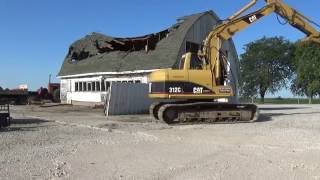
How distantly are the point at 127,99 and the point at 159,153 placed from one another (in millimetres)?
17524

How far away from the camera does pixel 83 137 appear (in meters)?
16.3

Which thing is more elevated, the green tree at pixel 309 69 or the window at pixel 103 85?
the green tree at pixel 309 69

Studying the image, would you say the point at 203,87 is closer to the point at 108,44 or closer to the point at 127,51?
the point at 127,51

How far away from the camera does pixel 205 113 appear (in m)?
23.1

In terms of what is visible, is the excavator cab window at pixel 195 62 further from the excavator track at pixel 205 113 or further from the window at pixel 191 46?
the window at pixel 191 46

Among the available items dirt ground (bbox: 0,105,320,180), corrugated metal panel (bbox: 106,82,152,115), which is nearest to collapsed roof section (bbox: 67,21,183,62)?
corrugated metal panel (bbox: 106,82,152,115)

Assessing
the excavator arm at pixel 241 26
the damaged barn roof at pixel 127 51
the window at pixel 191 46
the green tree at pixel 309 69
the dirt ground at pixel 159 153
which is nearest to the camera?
the dirt ground at pixel 159 153

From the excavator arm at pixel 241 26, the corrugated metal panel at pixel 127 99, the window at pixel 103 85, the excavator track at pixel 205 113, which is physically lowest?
the excavator track at pixel 205 113

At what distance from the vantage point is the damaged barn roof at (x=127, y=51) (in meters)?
33.6

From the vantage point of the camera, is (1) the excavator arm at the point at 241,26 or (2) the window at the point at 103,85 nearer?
(1) the excavator arm at the point at 241,26

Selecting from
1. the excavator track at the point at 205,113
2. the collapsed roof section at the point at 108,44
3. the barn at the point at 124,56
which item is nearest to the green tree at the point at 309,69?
the collapsed roof section at the point at 108,44

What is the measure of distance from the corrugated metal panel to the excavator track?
6113 mm

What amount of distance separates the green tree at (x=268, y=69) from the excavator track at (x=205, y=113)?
Answer: 62406 millimetres

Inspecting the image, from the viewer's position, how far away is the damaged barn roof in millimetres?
33562
